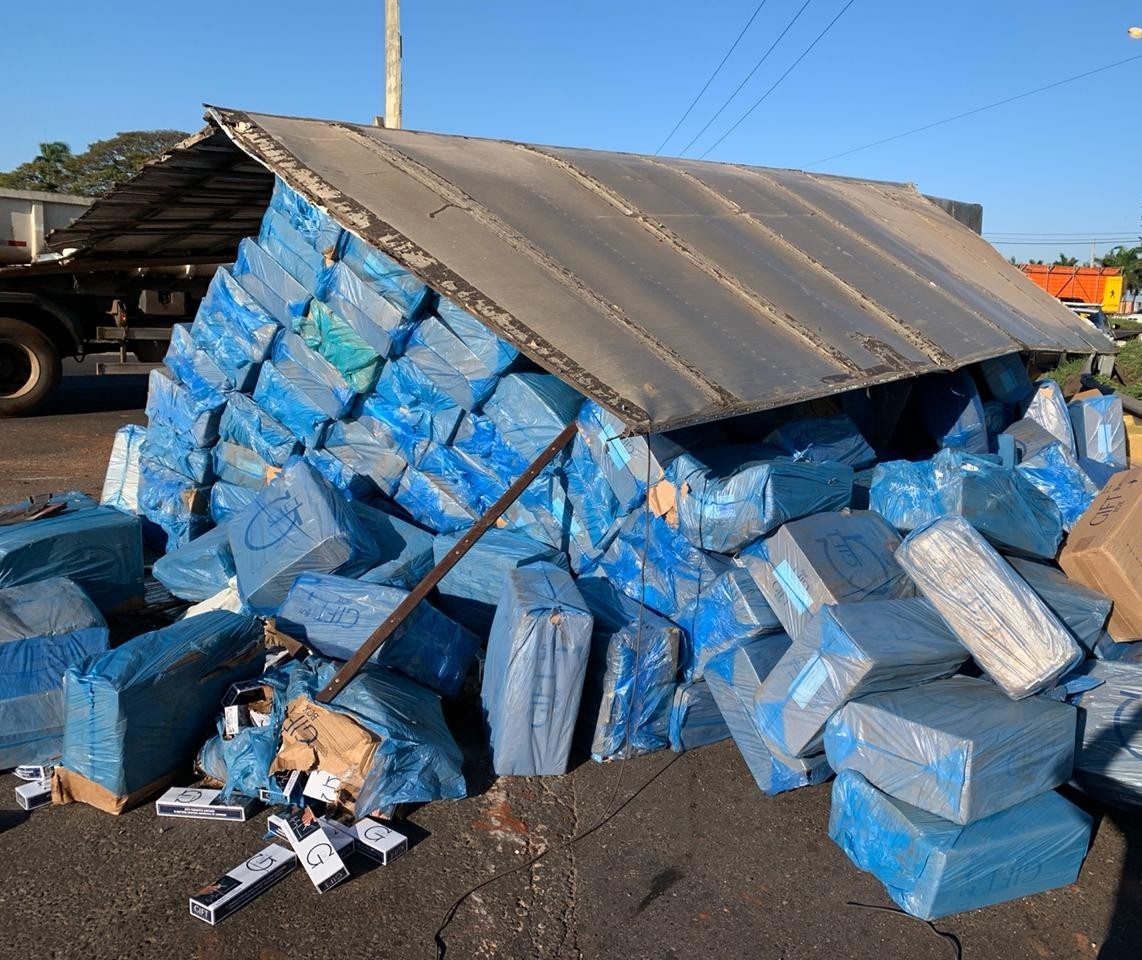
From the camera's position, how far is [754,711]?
3605 millimetres

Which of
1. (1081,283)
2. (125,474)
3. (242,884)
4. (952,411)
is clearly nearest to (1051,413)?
(952,411)

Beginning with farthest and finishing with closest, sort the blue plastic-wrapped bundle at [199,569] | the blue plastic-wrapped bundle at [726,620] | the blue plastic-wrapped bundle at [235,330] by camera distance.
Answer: the blue plastic-wrapped bundle at [235,330]
the blue plastic-wrapped bundle at [199,569]
the blue plastic-wrapped bundle at [726,620]

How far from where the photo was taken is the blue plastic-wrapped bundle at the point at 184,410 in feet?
18.4

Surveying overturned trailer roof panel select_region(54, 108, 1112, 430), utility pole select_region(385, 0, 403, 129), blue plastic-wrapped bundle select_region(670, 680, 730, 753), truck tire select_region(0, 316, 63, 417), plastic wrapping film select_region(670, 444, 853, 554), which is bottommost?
truck tire select_region(0, 316, 63, 417)

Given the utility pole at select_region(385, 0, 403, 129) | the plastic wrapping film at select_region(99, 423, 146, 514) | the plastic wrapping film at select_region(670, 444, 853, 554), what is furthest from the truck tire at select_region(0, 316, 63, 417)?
the plastic wrapping film at select_region(670, 444, 853, 554)

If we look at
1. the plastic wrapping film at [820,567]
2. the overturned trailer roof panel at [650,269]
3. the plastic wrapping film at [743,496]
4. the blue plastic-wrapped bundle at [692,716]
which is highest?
the overturned trailer roof panel at [650,269]

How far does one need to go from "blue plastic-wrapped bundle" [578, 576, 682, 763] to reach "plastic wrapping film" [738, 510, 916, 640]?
0.45m

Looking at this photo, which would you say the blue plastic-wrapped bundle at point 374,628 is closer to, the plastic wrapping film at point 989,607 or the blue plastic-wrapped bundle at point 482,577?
the blue plastic-wrapped bundle at point 482,577

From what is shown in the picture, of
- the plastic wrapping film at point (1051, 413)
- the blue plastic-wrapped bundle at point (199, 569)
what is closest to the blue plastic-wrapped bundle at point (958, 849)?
the blue plastic-wrapped bundle at point (199, 569)

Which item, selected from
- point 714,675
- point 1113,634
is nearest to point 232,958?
point 714,675

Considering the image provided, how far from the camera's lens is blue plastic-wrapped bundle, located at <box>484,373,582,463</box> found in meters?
4.39

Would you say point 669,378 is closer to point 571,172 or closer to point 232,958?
point 232,958

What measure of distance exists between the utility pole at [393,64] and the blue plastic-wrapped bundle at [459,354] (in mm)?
6432

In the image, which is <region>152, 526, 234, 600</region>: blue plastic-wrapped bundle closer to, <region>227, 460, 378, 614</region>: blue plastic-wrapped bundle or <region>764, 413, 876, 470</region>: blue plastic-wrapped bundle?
<region>227, 460, 378, 614</region>: blue plastic-wrapped bundle
